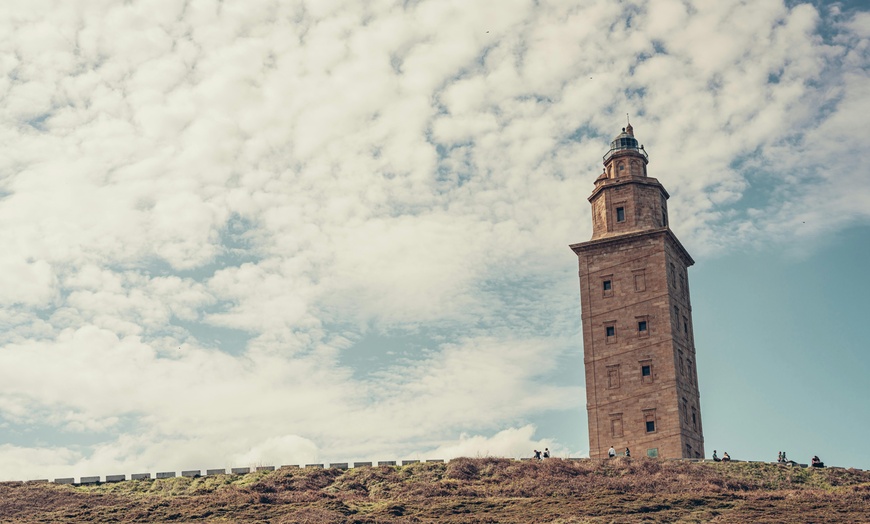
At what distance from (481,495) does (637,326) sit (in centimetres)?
2274

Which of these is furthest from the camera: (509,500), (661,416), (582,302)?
(582,302)

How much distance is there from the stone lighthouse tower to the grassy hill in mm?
10545

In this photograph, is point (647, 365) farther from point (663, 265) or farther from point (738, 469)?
point (738, 469)

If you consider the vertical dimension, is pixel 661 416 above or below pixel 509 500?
above

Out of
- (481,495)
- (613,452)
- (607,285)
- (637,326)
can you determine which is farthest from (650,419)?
(481,495)

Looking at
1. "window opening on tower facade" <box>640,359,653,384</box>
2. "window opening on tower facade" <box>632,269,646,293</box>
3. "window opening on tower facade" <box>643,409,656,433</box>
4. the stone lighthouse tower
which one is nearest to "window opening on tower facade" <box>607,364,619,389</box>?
the stone lighthouse tower

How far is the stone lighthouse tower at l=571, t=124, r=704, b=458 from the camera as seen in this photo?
60094mm

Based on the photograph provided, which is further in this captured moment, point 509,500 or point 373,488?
point 373,488

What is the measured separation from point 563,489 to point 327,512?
35.0 feet

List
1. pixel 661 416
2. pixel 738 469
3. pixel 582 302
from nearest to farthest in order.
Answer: pixel 738 469 < pixel 661 416 < pixel 582 302

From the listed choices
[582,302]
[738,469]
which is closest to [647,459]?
[738,469]

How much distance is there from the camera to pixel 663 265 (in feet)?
205

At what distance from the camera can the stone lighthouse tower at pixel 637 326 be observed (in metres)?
60.1

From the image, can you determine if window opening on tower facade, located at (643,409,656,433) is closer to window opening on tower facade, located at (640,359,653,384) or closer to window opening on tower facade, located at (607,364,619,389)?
window opening on tower facade, located at (640,359,653,384)
